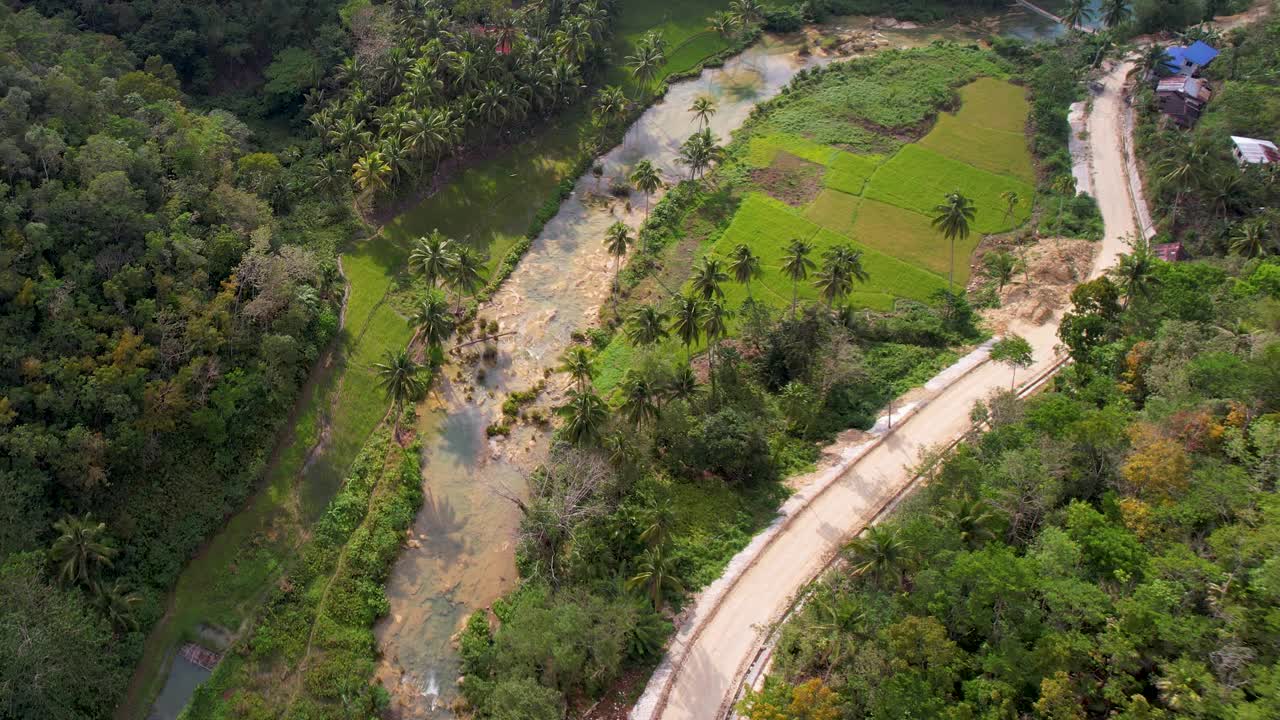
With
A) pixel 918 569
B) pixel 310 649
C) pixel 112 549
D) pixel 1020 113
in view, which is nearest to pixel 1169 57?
pixel 1020 113

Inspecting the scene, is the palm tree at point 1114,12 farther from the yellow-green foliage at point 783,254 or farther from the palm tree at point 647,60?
the palm tree at point 647,60

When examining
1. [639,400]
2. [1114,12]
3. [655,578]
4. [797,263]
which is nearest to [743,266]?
[797,263]

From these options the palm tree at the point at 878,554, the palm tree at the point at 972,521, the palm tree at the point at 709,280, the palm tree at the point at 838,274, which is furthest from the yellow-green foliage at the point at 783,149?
the palm tree at the point at 878,554

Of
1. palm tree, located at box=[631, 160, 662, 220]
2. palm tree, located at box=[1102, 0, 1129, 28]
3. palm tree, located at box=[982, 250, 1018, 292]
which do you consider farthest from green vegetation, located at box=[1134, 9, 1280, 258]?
palm tree, located at box=[631, 160, 662, 220]

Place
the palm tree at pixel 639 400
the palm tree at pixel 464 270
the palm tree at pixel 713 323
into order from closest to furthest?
1. the palm tree at pixel 639 400
2. the palm tree at pixel 713 323
3. the palm tree at pixel 464 270

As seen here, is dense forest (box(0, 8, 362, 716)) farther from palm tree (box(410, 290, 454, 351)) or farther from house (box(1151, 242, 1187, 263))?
house (box(1151, 242, 1187, 263))

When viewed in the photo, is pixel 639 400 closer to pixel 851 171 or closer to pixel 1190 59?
pixel 851 171
